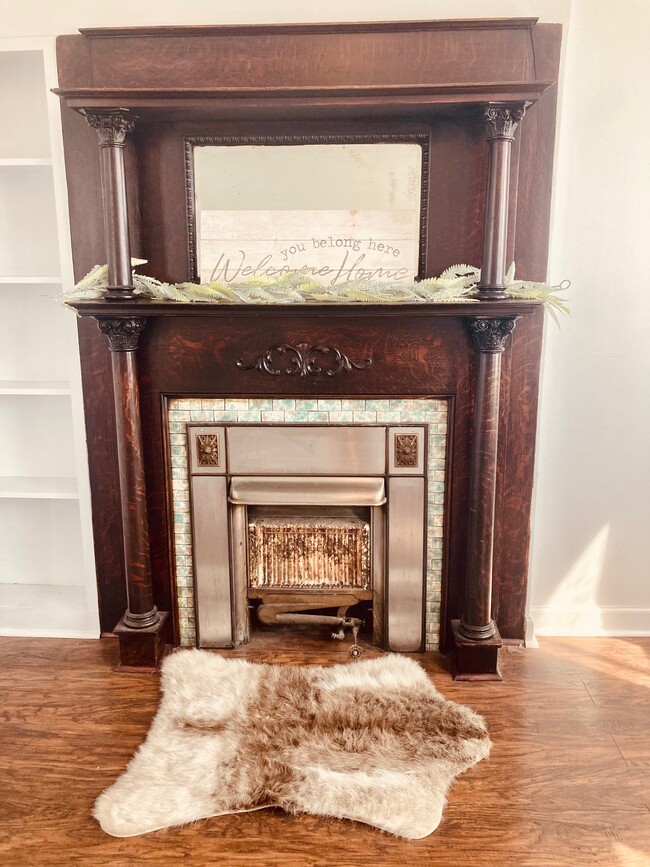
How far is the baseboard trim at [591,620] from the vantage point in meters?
2.70

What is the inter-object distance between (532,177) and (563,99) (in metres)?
0.30

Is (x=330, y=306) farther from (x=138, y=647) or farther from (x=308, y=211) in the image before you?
(x=138, y=647)

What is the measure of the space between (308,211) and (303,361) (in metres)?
0.52

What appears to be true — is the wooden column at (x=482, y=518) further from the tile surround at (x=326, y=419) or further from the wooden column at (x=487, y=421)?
the tile surround at (x=326, y=419)

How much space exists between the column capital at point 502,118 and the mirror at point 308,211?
0.26m

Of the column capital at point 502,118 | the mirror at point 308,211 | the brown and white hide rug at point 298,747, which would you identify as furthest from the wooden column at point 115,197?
the brown and white hide rug at point 298,747

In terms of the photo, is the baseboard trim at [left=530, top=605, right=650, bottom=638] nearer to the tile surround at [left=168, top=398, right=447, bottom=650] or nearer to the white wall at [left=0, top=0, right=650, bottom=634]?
the white wall at [left=0, top=0, right=650, bottom=634]

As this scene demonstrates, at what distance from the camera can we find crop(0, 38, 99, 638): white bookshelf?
2.50 metres

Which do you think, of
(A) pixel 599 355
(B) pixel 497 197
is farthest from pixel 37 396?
(A) pixel 599 355

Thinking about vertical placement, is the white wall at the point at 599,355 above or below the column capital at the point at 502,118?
below

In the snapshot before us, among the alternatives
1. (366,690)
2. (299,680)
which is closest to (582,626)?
(366,690)

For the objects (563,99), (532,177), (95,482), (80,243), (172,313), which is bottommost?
(95,482)

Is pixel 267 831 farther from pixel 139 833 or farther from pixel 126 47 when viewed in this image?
pixel 126 47

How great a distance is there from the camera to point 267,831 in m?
1.78
